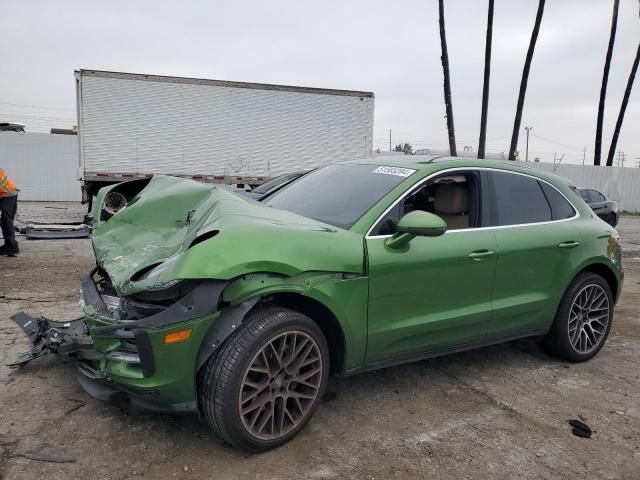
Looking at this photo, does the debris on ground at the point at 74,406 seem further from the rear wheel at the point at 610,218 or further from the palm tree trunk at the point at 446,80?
the palm tree trunk at the point at 446,80

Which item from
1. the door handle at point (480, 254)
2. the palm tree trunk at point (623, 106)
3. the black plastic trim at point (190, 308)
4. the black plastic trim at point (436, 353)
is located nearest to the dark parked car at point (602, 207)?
the black plastic trim at point (436, 353)

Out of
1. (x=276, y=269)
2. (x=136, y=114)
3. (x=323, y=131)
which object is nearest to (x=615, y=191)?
(x=323, y=131)

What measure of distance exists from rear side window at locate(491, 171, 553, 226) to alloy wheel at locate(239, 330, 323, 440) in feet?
5.82

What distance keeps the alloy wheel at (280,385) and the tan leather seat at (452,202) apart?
149cm

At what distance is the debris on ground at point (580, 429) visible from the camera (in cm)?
321

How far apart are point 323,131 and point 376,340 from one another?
14.3m

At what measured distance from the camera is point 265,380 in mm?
2803

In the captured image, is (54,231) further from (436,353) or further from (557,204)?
(557,204)

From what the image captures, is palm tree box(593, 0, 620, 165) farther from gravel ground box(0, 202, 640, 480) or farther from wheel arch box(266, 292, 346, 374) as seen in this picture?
wheel arch box(266, 292, 346, 374)

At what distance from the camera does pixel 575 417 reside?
343 cm

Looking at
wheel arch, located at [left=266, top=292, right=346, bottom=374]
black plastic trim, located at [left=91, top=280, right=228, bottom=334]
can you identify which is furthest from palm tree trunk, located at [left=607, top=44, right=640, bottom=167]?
black plastic trim, located at [left=91, top=280, right=228, bottom=334]

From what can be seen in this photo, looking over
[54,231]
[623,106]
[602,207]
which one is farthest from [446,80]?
[54,231]

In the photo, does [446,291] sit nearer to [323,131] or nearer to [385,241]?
[385,241]

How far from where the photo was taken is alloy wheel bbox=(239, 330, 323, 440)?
2750 millimetres
